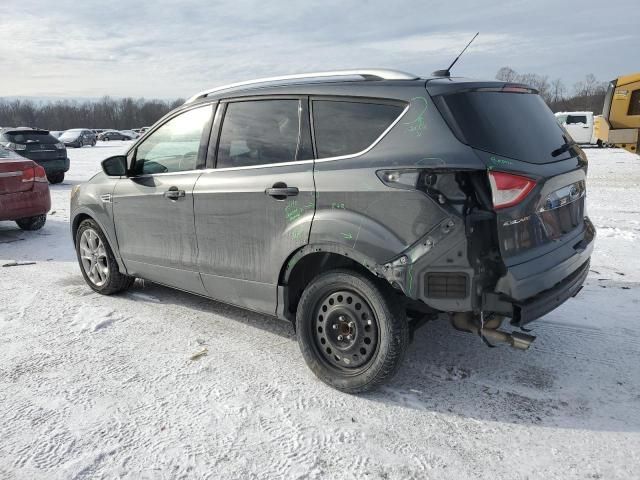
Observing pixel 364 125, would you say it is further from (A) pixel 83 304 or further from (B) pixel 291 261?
(A) pixel 83 304

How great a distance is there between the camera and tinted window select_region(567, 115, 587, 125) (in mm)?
Result: 26578

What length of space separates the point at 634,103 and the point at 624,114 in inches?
14.0

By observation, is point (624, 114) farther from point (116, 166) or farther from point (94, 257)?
point (94, 257)

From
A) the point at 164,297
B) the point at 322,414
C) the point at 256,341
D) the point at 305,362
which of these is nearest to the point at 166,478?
the point at 322,414

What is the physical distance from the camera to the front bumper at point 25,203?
24.7 feet

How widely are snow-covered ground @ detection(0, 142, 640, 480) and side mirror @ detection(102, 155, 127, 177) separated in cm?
123

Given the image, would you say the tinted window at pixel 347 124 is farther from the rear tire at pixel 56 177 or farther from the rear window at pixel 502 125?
the rear tire at pixel 56 177

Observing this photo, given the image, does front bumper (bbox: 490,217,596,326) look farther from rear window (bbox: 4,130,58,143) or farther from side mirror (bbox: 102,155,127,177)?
rear window (bbox: 4,130,58,143)

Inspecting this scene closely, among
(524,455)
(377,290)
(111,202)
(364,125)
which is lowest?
(524,455)

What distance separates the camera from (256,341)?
3980 mm

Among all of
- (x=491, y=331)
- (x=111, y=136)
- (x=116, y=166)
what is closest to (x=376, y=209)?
(x=491, y=331)

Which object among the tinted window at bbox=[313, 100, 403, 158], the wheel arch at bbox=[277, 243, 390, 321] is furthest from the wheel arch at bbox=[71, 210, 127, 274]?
the tinted window at bbox=[313, 100, 403, 158]

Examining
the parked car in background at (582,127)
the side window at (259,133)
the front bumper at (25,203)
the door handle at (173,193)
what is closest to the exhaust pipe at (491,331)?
the side window at (259,133)

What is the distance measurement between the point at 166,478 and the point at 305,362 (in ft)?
4.30
